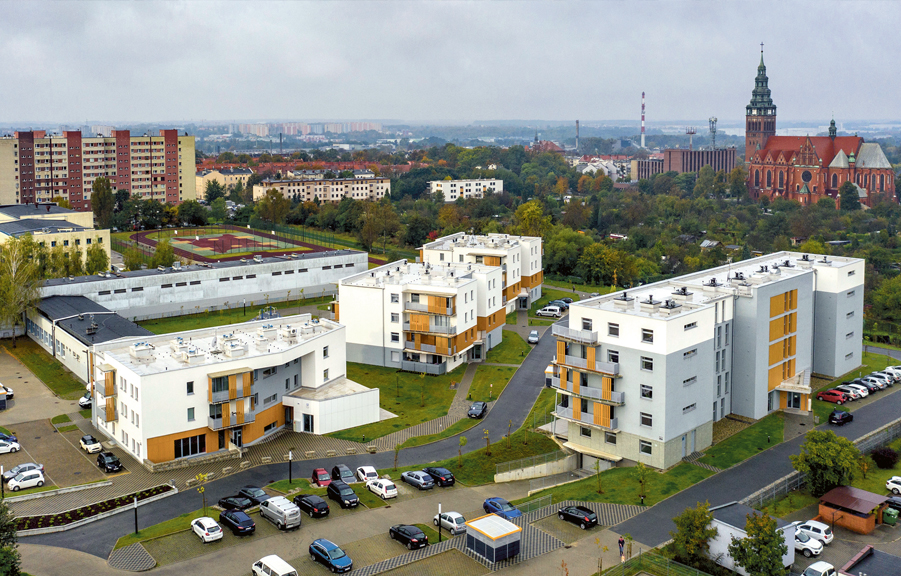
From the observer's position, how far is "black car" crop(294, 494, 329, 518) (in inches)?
985

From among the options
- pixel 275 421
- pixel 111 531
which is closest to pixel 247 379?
pixel 275 421

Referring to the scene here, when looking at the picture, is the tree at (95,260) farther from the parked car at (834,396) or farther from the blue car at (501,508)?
the parked car at (834,396)

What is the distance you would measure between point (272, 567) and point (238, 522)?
3.20 meters

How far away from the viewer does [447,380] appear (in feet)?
132

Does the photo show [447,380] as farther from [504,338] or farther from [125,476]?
[125,476]

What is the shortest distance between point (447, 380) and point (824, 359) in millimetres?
17584

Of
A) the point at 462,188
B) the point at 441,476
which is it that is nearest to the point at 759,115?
the point at 462,188

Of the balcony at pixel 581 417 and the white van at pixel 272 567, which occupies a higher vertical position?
the balcony at pixel 581 417

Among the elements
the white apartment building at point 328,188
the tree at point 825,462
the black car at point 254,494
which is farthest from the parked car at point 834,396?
the white apartment building at point 328,188

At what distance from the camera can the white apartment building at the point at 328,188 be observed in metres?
111

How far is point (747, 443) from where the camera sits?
31453 millimetres

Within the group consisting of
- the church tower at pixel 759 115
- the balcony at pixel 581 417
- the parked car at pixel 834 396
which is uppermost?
the church tower at pixel 759 115

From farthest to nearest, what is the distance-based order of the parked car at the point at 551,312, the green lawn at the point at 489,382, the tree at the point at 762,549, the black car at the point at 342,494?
the parked car at the point at 551,312
the green lawn at the point at 489,382
the black car at the point at 342,494
the tree at the point at 762,549

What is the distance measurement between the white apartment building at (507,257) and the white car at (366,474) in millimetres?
22851
